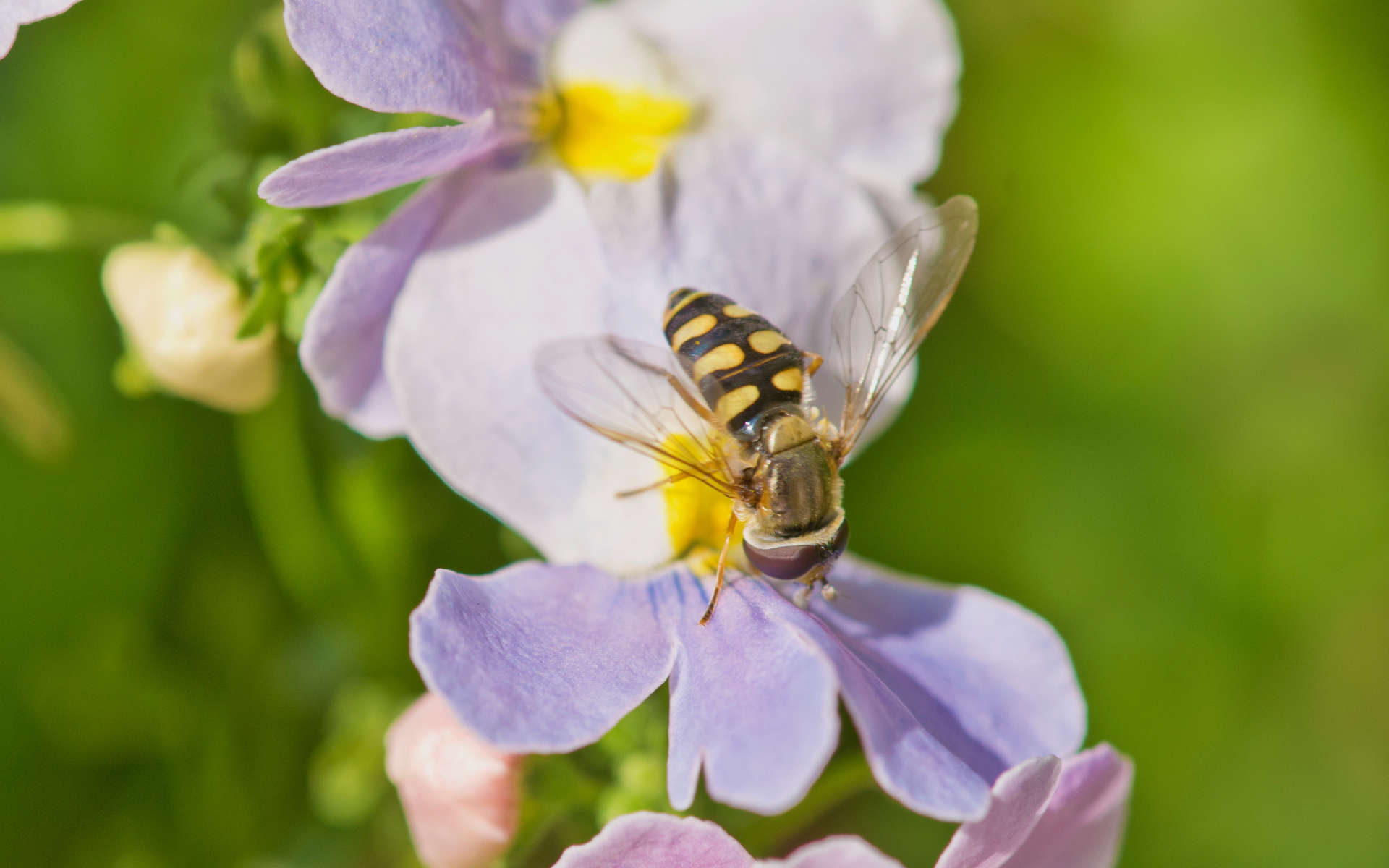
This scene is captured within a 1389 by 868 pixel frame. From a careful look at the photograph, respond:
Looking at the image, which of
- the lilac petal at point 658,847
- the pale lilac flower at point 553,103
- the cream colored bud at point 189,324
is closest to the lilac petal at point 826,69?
the pale lilac flower at point 553,103

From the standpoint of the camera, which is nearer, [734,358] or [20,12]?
[20,12]

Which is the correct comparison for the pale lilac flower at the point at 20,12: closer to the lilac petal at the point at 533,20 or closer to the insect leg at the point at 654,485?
the lilac petal at the point at 533,20

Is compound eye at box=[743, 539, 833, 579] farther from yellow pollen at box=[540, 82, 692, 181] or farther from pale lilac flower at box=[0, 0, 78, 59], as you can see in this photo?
pale lilac flower at box=[0, 0, 78, 59]

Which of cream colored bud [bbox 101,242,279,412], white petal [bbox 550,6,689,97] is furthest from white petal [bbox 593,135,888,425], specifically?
cream colored bud [bbox 101,242,279,412]

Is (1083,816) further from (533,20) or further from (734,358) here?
(533,20)

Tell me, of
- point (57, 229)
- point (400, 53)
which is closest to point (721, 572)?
point (400, 53)

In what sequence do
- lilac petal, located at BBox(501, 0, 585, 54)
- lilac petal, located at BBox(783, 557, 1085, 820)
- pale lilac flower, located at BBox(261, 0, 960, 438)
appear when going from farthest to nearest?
1. lilac petal, located at BBox(501, 0, 585, 54)
2. pale lilac flower, located at BBox(261, 0, 960, 438)
3. lilac petal, located at BBox(783, 557, 1085, 820)
